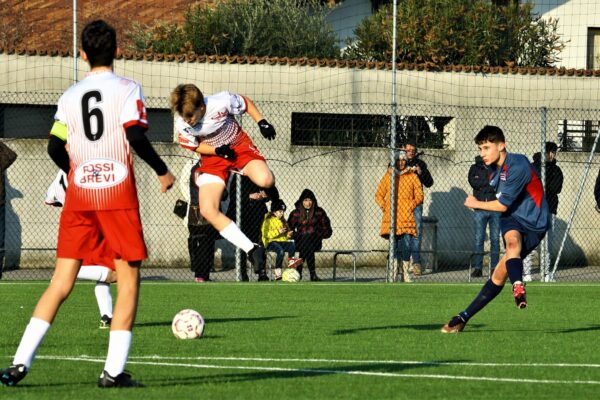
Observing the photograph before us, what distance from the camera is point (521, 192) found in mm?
11391

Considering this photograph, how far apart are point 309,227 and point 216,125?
867cm

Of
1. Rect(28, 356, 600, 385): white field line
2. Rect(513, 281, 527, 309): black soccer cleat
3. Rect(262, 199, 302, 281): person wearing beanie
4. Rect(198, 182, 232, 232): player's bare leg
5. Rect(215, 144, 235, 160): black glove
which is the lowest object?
Rect(262, 199, 302, 281): person wearing beanie

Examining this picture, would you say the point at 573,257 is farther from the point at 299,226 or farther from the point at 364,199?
the point at 299,226

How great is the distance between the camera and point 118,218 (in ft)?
24.3

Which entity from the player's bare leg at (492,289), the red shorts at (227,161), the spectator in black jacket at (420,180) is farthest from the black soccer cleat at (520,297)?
the spectator in black jacket at (420,180)

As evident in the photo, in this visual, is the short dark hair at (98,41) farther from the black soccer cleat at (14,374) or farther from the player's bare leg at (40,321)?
the black soccer cleat at (14,374)

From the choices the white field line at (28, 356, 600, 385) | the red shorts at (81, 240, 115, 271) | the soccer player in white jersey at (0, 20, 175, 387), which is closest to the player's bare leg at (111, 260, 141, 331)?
the soccer player in white jersey at (0, 20, 175, 387)

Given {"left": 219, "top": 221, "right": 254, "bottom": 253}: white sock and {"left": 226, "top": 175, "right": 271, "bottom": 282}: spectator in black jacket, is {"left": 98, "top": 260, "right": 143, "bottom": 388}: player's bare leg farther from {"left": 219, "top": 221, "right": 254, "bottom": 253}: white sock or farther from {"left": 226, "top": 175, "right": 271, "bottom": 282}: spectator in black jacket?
{"left": 226, "top": 175, "right": 271, "bottom": 282}: spectator in black jacket

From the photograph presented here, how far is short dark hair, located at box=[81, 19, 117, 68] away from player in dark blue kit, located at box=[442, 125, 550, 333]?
455 centimetres

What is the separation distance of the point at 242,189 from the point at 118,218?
41.8ft

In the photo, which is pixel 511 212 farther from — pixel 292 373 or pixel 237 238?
pixel 292 373

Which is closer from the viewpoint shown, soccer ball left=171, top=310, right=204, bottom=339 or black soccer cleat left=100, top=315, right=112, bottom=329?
soccer ball left=171, top=310, right=204, bottom=339

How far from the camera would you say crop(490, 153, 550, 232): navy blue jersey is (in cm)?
1125

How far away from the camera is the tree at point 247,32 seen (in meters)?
32.0
